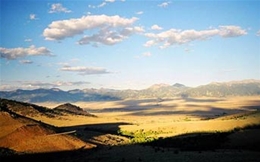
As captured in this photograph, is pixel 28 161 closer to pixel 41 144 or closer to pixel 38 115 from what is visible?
pixel 41 144

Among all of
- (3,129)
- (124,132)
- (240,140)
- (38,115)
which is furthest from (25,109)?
(240,140)

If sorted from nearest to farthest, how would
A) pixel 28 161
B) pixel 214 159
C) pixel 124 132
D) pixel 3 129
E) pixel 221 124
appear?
pixel 214 159
pixel 28 161
pixel 3 129
pixel 221 124
pixel 124 132

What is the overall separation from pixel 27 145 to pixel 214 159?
1713 centimetres

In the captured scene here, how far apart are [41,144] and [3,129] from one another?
8.38 meters

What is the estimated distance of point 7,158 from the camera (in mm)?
26906

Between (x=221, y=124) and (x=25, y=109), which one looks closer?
(x=221, y=124)

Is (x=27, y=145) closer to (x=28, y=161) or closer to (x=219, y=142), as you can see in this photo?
(x=28, y=161)

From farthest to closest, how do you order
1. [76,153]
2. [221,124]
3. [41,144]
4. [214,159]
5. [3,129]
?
1. [221,124]
2. [3,129]
3. [41,144]
4. [76,153]
5. [214,159]

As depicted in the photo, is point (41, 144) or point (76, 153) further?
point (41, 144)

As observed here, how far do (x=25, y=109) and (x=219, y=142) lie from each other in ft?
158

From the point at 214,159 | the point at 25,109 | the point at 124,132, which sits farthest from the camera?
the point at 25,109

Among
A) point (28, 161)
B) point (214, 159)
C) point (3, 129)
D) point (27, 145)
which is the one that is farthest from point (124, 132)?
point (214, 159)

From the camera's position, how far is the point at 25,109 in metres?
69.8

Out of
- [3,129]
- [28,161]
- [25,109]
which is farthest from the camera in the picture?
[25,109]
